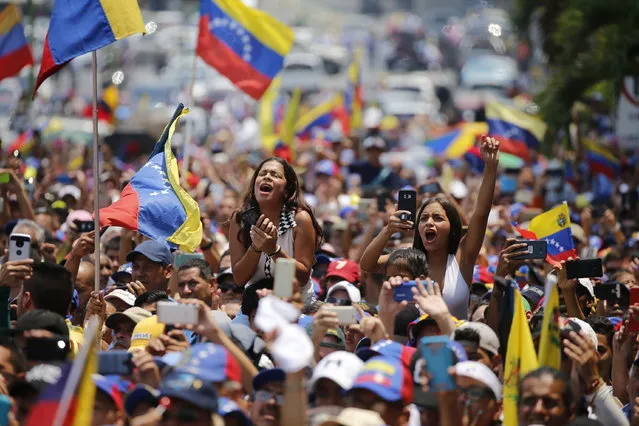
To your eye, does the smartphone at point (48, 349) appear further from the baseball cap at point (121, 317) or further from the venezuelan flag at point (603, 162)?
the venezuelan flag at point (603, 162)

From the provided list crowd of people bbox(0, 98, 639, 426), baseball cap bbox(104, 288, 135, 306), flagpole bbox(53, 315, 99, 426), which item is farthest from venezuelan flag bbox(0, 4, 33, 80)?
flagpole bbox(53, 315, 99, 426)

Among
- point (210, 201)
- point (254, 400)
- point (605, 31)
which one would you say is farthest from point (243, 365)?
point (605, 31)

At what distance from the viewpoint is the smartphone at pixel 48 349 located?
25.0 ft

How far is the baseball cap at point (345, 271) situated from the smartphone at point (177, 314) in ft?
12.8

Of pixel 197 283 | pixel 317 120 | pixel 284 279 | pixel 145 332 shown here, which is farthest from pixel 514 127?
pixel 284 279

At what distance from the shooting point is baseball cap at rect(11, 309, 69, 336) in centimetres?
776

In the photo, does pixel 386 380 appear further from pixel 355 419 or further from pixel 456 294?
pixel 456 294

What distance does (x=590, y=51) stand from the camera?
20.8 metres

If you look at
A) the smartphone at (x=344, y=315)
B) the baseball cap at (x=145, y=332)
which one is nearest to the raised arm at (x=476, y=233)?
the baseball cap at (x=145, y=332)

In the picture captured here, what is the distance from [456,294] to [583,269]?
81 cm

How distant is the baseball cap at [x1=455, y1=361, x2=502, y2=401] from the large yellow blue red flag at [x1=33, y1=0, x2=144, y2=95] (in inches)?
161

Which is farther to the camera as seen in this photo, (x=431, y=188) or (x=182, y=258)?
(x=431, y=188)

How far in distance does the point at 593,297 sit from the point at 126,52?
37.9 metres

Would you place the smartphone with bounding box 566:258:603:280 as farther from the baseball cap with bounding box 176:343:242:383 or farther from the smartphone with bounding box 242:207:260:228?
the baseball cap with bounding box 176:343:242:383
